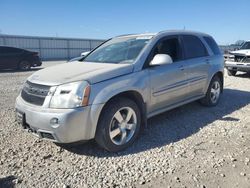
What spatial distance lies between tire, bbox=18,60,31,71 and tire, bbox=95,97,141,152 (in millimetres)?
14341

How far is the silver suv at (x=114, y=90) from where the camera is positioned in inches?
139

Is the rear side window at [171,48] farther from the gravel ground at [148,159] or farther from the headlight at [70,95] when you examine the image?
the headlight at [70,95]

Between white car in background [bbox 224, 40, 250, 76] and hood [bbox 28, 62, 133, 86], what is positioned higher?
hood [bbox 28, 62, 133, 86]

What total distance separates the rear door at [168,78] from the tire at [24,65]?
542 inches

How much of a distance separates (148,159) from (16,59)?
14872mm

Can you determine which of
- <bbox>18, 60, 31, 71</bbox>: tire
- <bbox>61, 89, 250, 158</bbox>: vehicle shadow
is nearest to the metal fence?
<bbox>18, 60, 31, 71</bbox>: tire

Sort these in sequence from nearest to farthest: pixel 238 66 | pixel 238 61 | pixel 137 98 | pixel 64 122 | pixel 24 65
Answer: pixel 64 122 < pixel 137 98 < pixel 238 66 < pixel 238 61 < pixel 24 65

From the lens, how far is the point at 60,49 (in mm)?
35094

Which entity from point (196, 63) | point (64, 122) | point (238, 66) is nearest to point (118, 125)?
point (64, 122)

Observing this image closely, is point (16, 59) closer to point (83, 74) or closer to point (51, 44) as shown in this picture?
point (83, 74)

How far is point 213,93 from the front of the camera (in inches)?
256

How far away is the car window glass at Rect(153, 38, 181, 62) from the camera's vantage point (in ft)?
16.0

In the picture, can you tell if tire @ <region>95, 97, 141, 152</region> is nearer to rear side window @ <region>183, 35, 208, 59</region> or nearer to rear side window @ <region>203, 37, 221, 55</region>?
rear side window @ <region>183, 35, 208, 59</region>

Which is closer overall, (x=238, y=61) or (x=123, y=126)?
(x=123, y=126)
